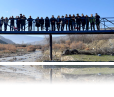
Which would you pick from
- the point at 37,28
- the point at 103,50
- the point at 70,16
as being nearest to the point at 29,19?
the point at 37,28
